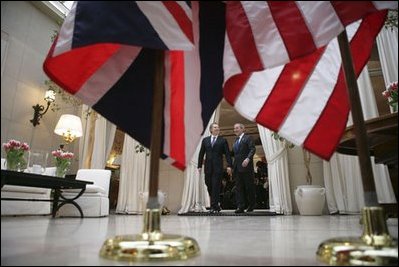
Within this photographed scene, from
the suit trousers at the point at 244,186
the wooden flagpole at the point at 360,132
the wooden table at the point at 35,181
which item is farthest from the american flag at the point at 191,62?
the suit trousers at the point at 244,186

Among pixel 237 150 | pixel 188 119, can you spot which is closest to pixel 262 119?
pixel 188 119

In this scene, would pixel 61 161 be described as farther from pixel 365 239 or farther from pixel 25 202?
pixel 365 239

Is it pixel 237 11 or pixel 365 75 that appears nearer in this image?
pixel 237 11

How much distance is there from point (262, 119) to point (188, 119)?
333 mm

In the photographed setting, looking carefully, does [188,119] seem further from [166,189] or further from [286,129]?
[166,189]

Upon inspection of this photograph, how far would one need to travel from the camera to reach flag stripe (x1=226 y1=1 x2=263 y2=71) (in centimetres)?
119

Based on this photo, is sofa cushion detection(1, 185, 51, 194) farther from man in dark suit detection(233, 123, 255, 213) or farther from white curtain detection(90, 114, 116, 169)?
man in dark suit detection(233, 123, 255, 213)

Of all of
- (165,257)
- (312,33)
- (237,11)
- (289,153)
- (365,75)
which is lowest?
(165,257)

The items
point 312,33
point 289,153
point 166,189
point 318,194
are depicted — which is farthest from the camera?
point 166,189

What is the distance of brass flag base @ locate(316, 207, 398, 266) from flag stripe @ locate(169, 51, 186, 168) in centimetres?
60

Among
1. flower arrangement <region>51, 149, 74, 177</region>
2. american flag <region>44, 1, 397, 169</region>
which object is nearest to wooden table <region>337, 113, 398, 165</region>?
american flag <region>44, 1, 397, 169</region>

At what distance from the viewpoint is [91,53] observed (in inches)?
47.4

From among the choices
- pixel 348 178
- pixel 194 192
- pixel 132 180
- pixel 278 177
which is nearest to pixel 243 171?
pixel 278 177

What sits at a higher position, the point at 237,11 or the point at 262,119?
the point at 237,11
